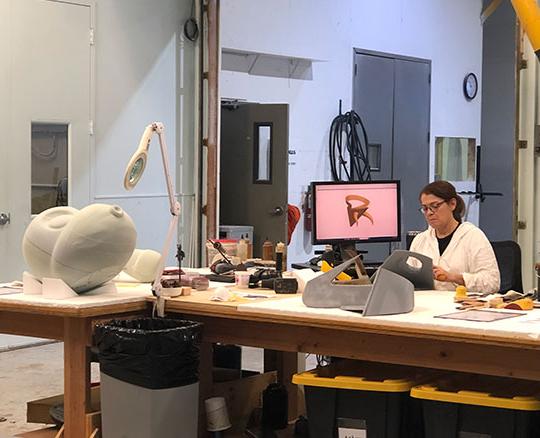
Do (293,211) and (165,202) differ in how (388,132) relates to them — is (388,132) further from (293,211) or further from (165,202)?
(165,202)

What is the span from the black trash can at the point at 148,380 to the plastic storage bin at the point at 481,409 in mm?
892

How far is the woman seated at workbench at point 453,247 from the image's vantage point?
4652 millimetres

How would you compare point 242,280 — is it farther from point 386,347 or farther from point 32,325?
point 386,347

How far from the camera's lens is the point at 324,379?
3.81 meters

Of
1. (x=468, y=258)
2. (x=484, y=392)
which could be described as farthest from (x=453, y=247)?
(x=484, y=392)

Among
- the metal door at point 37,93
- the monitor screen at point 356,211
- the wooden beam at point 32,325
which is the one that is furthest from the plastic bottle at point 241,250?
the metal door at point 37,93

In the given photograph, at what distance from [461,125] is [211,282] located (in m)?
7.28

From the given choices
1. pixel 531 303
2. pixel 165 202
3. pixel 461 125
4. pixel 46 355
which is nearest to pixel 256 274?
pixel 531 303

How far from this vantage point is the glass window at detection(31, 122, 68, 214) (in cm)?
725

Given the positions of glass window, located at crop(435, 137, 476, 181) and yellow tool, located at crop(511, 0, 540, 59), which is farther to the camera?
glass window, located at crop(435, 137, 476, 181)

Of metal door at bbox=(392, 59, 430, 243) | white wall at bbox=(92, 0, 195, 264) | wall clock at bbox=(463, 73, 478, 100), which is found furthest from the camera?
wall clock at bbox=(463, 73, 478, 100)

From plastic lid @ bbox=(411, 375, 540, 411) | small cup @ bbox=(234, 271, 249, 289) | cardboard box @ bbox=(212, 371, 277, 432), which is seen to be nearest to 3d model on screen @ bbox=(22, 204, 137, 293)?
small cup @ bbox=(234, 271, 249, 289)

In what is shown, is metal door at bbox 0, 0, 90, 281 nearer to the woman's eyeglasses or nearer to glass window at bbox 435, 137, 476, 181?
the woman's eyeglasses

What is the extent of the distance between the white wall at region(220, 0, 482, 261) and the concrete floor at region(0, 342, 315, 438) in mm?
2630
